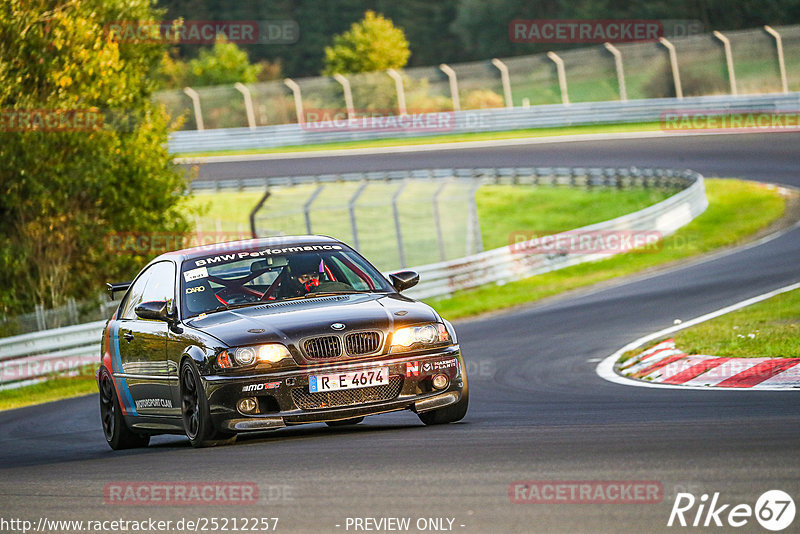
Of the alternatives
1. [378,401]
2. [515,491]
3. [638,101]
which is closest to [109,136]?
[378,401]

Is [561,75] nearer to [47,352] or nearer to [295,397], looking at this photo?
[47,352]

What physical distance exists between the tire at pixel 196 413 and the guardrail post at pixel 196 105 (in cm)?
4475

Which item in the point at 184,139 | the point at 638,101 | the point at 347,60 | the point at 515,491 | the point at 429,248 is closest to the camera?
the point at 515,491

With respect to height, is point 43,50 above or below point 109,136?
above

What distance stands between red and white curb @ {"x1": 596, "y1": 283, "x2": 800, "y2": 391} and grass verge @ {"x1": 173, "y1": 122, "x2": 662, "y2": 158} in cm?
3269

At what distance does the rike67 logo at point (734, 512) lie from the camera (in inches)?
193

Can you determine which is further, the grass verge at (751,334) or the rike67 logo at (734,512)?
the grass verge at (751,334)

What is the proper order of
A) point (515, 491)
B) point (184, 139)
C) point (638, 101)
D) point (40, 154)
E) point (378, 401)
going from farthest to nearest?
1. point (184, 139)
2. point (638, 101)
3. point (40, 154)
4. point (378, 401)
5. point (515, 491)

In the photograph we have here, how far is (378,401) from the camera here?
838 cm

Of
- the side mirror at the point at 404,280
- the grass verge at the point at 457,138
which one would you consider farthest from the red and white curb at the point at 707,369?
the grass verge at the point at 457,138

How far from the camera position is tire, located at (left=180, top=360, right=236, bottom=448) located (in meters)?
8.45

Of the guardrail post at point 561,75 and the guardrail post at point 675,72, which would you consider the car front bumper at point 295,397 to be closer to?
the guardrail post at point 675,72

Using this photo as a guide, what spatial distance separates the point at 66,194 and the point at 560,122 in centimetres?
2846

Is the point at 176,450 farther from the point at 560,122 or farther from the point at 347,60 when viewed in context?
the point at 347,60
